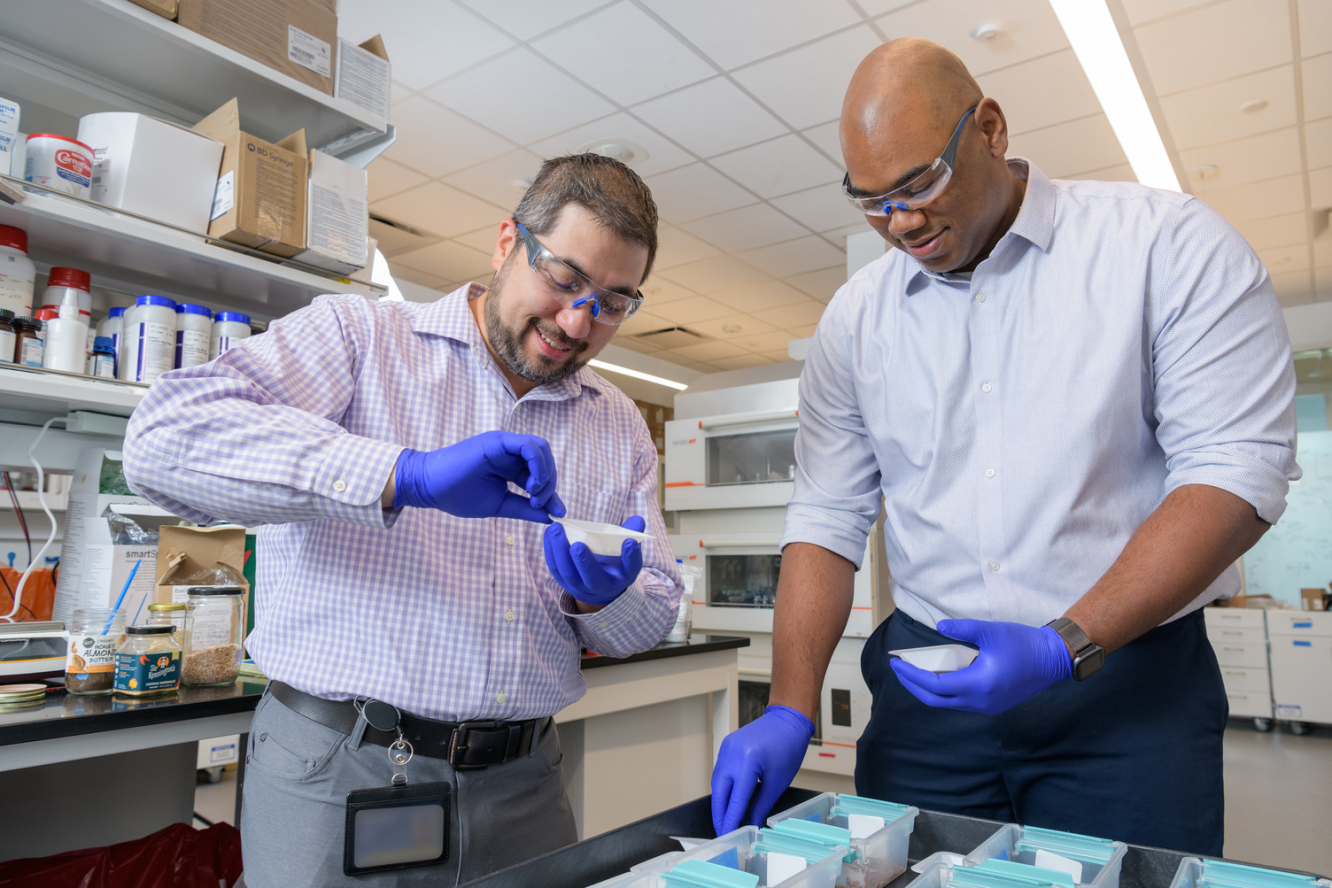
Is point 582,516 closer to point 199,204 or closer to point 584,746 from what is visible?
point 584,746

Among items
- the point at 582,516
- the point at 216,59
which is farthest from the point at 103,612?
the point at 216,59

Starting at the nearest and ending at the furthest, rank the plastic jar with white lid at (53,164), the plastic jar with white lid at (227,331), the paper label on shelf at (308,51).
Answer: the plastic jar with white lid at (53,164) < the plastic jar with white lid at (227,331) < the paper label on shelf at (308,51)

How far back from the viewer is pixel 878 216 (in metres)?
1.15

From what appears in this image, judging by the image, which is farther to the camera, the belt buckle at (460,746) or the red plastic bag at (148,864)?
the red plastic bag at (148,864)

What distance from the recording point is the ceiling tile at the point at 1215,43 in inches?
126

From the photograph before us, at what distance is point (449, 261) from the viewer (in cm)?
591

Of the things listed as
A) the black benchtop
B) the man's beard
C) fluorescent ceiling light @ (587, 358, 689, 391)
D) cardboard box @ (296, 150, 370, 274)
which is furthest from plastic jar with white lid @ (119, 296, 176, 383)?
fluorescent ceiling light @ (587, 358, 689, 391)

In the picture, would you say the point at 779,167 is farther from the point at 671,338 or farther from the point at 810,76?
the point at 671,338

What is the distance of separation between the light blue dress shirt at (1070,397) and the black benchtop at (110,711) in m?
1.07

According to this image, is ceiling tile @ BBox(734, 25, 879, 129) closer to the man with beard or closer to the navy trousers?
the man with beard

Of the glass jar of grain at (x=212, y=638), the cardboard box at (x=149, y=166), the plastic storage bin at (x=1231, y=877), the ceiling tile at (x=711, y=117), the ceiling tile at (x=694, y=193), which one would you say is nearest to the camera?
the plastic storage bin at (x=1231, y=877)

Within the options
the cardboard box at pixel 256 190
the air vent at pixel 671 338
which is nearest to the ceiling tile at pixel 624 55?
the cardboard box at pixel 256 190

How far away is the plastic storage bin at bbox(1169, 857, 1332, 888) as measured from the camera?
2.05 ft

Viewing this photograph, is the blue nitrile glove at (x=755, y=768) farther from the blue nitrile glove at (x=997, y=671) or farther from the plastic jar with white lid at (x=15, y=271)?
the plastic jar with white lid at (x=15, y=271)
